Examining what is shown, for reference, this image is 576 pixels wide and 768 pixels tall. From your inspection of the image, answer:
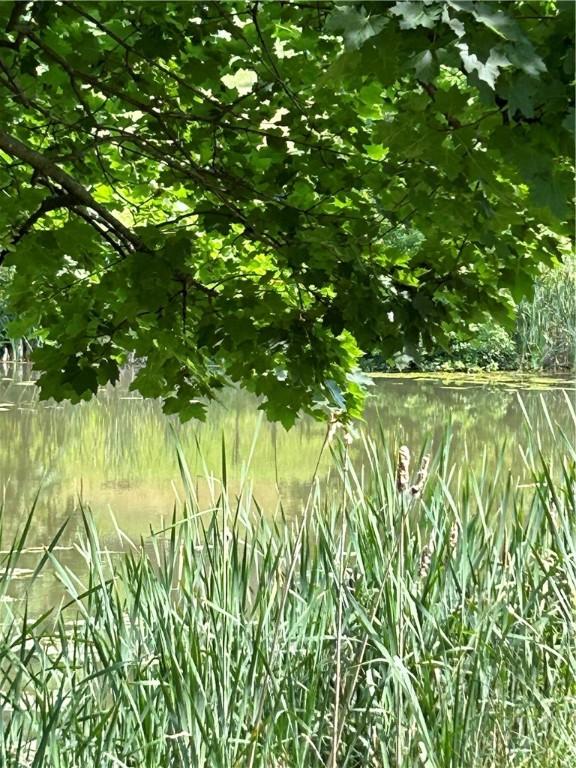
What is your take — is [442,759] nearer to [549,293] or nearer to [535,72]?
[535,72]

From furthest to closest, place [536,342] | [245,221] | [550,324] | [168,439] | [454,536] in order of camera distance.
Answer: [536,342]
[550,324]
[168,439]
[454,536]
[245,221]

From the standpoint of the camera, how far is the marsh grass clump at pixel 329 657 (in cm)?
184

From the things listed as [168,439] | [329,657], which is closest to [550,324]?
[168,439]

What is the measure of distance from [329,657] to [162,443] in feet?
25.7

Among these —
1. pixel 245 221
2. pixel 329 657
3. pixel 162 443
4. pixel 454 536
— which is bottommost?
pixel 162 443

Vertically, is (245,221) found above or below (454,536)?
above

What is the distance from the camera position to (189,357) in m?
2.28

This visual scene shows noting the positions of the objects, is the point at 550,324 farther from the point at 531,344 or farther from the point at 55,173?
the point at 55,173

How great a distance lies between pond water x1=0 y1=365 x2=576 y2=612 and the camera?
22.6 ft

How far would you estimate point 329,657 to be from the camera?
2133mm

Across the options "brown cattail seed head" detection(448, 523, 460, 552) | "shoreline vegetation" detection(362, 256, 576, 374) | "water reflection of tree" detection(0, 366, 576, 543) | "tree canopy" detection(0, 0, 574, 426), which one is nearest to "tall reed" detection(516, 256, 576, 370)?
"shoreline vegetation" detection(362, 256, 576, 374)

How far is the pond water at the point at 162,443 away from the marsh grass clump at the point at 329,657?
230cm

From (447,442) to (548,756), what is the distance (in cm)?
71

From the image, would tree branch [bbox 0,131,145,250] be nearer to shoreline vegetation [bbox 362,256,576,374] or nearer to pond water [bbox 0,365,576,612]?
pond water [bbox 0,365,576,612]
